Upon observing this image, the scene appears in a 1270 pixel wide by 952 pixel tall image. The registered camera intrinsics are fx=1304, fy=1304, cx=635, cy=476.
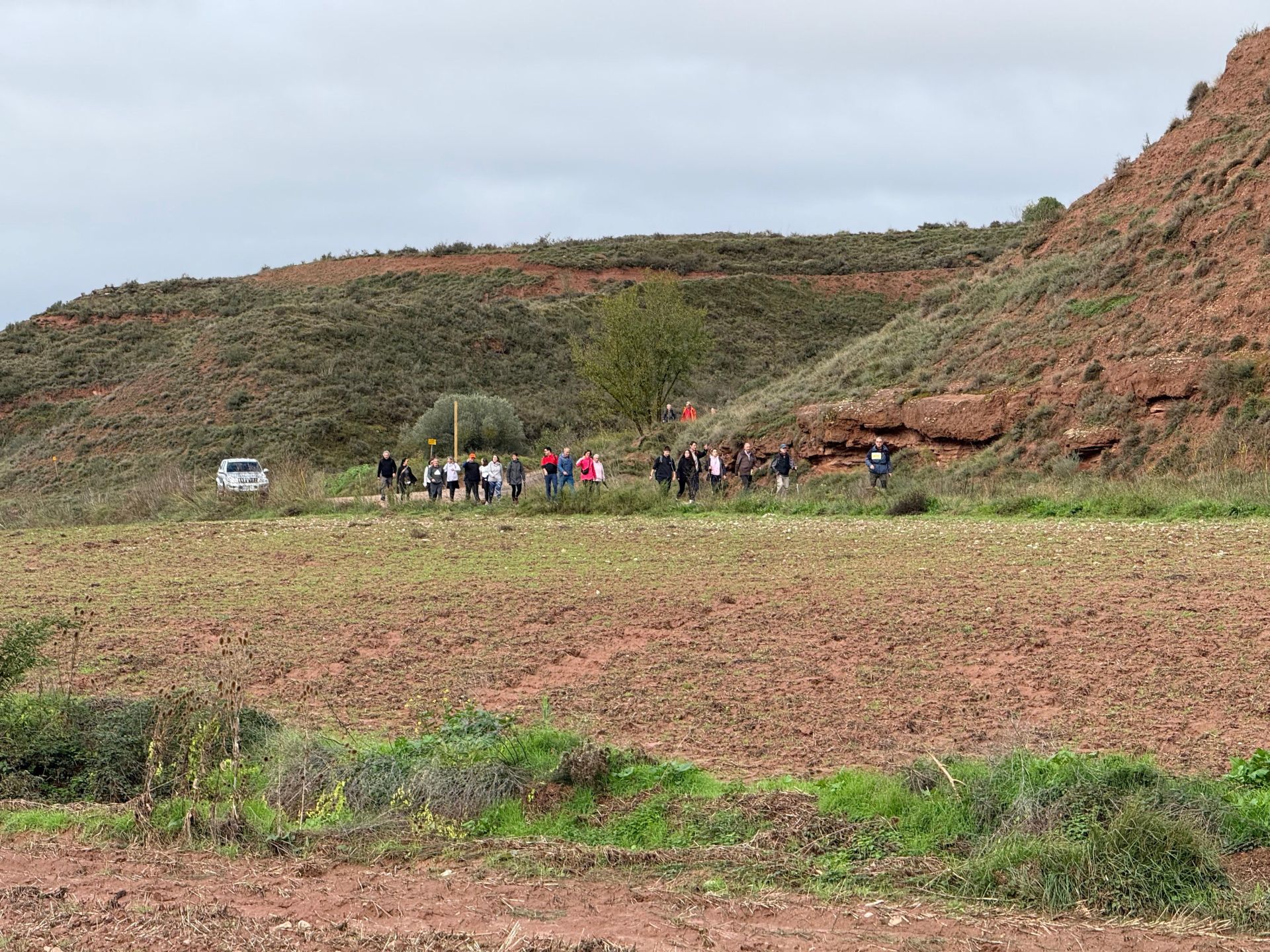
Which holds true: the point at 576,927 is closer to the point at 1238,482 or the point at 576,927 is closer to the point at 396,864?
the point at 396,864

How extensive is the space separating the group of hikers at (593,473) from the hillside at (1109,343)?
217 centimetres

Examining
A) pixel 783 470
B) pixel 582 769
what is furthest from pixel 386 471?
pixel 582 769

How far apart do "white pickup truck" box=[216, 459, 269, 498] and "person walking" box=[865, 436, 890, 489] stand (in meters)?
14.3

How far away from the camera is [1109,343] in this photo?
29.8 metres

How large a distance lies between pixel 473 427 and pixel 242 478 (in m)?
12.1

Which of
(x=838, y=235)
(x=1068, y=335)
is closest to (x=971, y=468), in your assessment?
(x=1068, y=335)

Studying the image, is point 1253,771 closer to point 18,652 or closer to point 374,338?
point 18,652

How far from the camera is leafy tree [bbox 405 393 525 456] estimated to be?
48.3 meters

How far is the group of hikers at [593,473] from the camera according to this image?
97.4ft

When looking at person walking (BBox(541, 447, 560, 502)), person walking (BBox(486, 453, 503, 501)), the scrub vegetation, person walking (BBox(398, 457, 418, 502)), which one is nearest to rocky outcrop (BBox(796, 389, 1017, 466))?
person walking (BBox(541, 447, 560, 502))

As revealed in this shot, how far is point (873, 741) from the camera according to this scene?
8797 millimetres

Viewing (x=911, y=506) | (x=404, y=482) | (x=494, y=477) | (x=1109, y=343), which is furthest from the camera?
(x=404, y=482)

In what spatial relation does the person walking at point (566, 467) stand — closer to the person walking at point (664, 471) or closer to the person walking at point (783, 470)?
the person walking at point (664, 471)

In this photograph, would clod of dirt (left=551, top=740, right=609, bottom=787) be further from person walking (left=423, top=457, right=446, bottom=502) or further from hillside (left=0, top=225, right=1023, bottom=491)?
hillside (left=0, top=225, right=1023, bottom=491)
